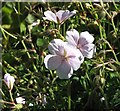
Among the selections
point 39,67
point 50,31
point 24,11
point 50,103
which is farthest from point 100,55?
point 24,11

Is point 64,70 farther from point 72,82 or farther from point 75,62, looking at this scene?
point 72,82

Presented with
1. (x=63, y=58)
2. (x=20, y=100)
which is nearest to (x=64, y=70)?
(x=63, y=58)

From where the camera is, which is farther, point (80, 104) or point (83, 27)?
point (83, 27)

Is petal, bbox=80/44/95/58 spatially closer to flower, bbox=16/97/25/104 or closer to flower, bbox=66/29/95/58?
flower, bbox=66/29/95/58

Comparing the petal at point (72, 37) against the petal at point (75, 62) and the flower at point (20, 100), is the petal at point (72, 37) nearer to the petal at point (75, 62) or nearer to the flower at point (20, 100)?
the petal at point (75, 62)

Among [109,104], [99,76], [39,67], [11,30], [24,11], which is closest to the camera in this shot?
[99,76]

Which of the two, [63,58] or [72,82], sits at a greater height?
[63,58]

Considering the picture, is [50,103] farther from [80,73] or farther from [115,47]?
[115,47]

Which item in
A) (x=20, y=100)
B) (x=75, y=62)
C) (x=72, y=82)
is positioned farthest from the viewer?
(x=72, y=82)

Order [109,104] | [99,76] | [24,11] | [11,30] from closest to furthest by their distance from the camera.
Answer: [99,76]
[109,104]
[24,11]
[11,30]
